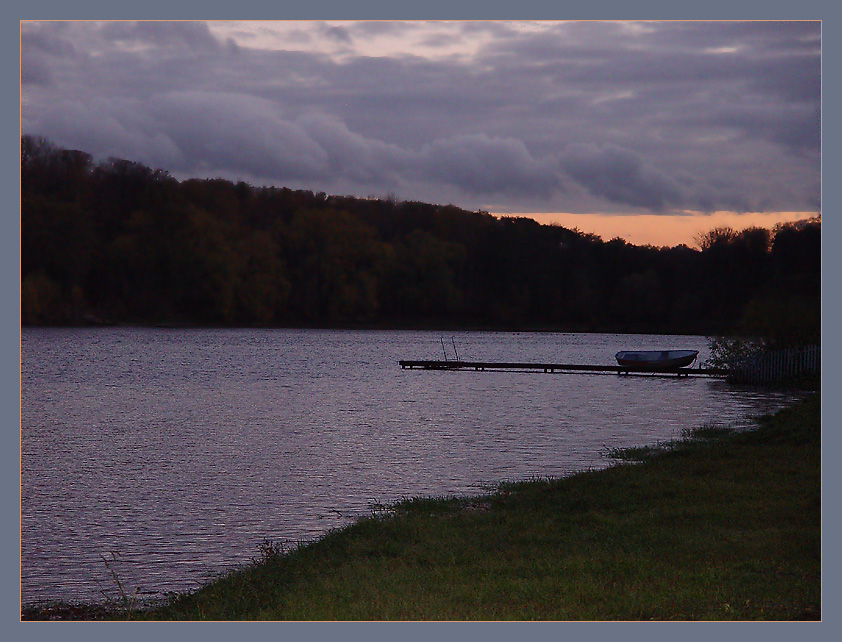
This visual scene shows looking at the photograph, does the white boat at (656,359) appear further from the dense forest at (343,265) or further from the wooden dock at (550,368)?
the dense forest at (343,265)

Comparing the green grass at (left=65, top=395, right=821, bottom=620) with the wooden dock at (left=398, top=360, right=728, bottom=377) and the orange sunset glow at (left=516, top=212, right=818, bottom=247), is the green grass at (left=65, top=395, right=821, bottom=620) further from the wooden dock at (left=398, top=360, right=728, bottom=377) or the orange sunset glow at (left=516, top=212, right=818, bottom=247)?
the wooden dock at (left=398, top=360, right=728, bottom=377)

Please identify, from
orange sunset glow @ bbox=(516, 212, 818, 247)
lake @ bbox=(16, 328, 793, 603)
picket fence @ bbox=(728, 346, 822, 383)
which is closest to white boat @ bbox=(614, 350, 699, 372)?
lake @ bbox=(16, 328, 793, 603)

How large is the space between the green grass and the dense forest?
191cm

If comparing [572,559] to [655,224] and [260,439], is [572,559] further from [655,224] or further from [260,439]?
[260,439]

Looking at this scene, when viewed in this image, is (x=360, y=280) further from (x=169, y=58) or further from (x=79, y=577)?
(x=79, y=577)

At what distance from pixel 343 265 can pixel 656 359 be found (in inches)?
1255

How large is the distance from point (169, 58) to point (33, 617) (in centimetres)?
461

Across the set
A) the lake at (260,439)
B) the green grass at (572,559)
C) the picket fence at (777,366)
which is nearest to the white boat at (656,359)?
the lake at (260,439)

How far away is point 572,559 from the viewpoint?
740cm

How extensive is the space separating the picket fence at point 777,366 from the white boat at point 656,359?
19.7ft

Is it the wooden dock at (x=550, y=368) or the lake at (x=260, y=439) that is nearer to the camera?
the lake at (x=260, y=439)

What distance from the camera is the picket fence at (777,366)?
14181 millimetres

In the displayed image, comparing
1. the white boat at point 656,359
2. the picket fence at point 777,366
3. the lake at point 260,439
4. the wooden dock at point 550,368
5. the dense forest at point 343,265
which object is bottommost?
the lake at point 260,439

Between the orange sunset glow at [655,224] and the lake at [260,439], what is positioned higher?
the orange sunset glow at [655,224]
